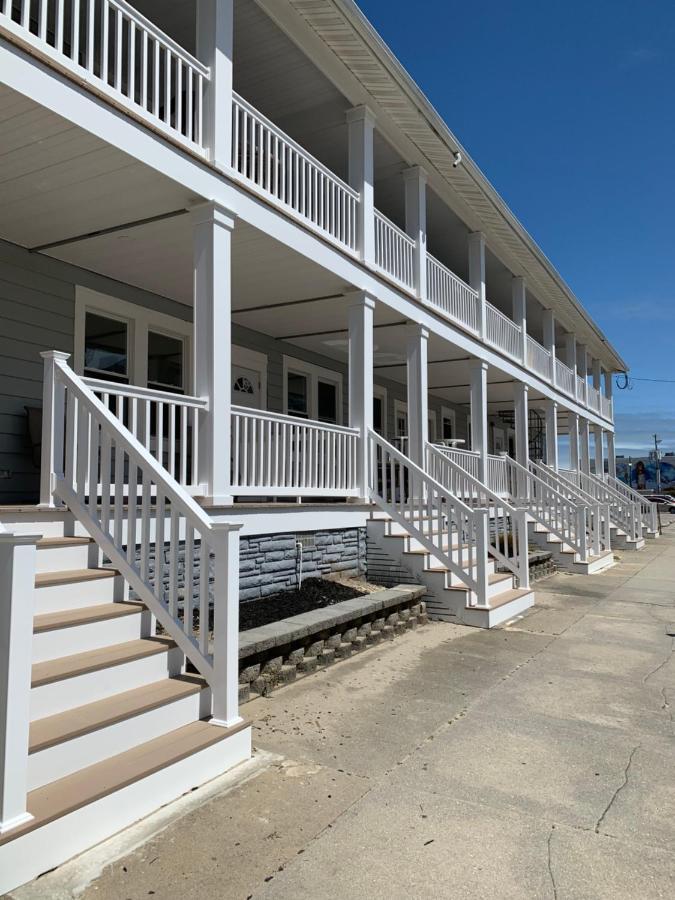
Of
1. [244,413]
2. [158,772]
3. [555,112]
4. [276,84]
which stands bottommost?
[158,772]

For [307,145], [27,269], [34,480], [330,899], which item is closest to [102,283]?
[27,269]

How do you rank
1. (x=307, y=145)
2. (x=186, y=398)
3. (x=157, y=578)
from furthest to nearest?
1. (x=307, y=145)
2. (x=186, y=398)
3. (x=157, y=578)

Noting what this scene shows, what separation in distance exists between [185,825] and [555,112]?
1958cm

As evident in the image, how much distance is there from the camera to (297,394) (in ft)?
39.2

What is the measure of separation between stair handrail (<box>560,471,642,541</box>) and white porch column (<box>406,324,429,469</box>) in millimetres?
9299

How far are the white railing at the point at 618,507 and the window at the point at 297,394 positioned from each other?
9435mm

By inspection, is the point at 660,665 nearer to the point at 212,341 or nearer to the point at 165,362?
the point at 212,341

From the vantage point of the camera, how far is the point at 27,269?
23.2 feet

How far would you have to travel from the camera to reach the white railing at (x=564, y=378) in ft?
60.3

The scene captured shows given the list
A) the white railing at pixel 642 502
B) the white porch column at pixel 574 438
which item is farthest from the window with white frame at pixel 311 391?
the white railing at pixel 642 502

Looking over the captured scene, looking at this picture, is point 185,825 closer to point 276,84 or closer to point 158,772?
point 158,772

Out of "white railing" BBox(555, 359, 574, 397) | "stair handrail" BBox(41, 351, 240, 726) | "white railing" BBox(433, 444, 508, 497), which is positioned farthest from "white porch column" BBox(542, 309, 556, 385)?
"stair handrail" BBox(41, 351, 240, 726)

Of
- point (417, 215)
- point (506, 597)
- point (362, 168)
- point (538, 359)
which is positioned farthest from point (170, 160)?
point (538, 359)

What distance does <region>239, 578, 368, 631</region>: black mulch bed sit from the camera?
608 cm
